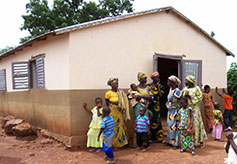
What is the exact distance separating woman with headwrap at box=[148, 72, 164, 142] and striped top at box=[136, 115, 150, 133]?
0.56 metres

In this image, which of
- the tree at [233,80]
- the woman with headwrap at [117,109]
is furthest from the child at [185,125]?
the tree at [233,80]

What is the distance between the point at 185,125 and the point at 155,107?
99 cm

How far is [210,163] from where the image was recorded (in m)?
3.98

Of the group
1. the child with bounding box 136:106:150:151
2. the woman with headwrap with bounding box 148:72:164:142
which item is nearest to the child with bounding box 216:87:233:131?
the woman with headwrap with bounding box 148:72:164:142

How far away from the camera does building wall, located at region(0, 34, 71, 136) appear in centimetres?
495

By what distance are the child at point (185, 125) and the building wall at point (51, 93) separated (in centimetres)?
256

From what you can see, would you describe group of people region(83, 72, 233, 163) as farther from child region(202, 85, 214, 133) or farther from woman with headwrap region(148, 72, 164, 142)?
child region(202, 85, 214, 133)

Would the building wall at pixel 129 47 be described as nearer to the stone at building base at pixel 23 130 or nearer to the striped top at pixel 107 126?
the striped top at pixel 107 126

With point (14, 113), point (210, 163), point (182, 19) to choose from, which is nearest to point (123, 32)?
point (182, 19)

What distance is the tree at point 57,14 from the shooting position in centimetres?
1642

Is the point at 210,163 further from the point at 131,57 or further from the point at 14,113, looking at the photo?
the point at 14,113

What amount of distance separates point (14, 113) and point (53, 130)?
3459 millimetres

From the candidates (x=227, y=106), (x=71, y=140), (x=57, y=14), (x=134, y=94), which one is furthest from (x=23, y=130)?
(x=57, y=14)

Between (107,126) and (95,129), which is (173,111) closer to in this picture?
(107,126)
